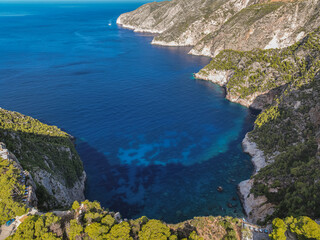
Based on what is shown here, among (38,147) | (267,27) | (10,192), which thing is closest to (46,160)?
(38,147)

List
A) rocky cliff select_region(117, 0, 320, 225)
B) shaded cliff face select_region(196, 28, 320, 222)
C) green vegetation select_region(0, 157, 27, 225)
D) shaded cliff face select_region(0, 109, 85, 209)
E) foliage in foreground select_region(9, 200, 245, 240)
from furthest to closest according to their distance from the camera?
1. rocky cliff select_region(117, 0, 320, 225)
2. shaded cliff face select_region(196, 28, 320, 222)
3. shaded cliff face select_region(0, 109, 85, 209)
4. green vegetation select_region(0, 157, 27, 225)
5. foliage in foreground select_region(9, 200, 245, 240)

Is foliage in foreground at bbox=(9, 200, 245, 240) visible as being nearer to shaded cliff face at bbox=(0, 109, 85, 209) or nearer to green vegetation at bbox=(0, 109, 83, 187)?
shaded cliff face at bbox=(0, 109, 85, 209)

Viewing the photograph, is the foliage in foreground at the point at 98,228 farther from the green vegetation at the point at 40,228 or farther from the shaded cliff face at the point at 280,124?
the shaded cliff face at the point at 280,124

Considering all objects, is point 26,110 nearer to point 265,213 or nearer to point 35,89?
point 35,89

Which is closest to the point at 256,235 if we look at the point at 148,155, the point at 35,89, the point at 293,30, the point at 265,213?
the point at 265,213

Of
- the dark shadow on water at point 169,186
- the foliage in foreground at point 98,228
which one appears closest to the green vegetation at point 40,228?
the foliage in foreground at point 98,228

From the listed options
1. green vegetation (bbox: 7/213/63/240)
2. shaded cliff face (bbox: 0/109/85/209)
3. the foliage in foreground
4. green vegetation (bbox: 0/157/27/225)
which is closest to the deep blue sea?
shaded cliff face (bbox: 0/109/85/209)
